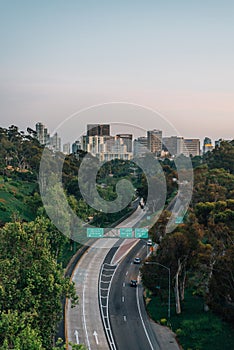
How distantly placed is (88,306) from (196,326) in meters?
6.50

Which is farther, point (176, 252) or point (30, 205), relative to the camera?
point (30, 205)

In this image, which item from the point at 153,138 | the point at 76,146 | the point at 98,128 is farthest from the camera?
the point at 76,146

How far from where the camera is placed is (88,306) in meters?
24.4

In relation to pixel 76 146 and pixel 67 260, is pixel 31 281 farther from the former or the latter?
pixel 76 146

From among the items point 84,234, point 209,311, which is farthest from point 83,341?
point 84,234

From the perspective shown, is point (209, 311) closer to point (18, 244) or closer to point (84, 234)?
point (18, 244)

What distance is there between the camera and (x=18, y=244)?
17.2m

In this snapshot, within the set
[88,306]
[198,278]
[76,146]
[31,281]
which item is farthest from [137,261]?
[76,146]

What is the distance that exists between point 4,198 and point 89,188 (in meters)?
8.97

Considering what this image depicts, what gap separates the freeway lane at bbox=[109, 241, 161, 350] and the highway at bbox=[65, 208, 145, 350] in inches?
32.8

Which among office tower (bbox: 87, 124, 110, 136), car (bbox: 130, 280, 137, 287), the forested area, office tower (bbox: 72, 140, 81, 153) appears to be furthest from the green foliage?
office tower (bbox: 72, 140, 81, 153)

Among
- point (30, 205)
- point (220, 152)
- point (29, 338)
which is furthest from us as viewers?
point (220, 152)

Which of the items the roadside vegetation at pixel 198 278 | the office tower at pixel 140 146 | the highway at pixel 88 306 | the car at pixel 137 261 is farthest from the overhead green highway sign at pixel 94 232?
the office tower at pixel 140 146

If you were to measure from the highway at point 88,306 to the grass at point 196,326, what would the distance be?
3394 mm
